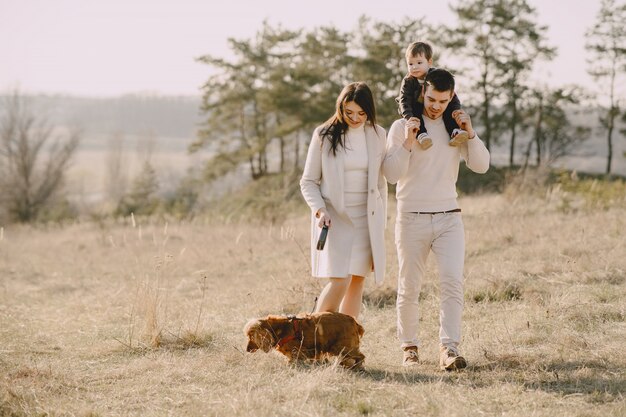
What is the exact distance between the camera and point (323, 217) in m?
4.50

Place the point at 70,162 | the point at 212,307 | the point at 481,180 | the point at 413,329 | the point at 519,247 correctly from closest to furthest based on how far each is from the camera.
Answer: the point at 413,329 → the point at 212,307 → the point at 519,247 → the point at 481,180 → the point at 70,162

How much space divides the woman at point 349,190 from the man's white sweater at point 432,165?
128 millimetres

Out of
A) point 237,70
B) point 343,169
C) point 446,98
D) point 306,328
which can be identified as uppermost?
point 237,70

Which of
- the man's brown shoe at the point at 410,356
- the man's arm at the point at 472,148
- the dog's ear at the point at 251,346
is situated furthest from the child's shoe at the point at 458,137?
the dog's ear at the point at 251,346

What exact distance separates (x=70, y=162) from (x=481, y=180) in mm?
27290

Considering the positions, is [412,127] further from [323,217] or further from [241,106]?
[241,106]

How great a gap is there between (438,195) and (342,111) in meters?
0.89

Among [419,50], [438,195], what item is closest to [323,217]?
[438,195]

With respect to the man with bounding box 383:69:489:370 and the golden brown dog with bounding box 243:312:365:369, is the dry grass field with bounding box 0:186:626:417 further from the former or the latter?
the man with bounding box 383:69:489:370

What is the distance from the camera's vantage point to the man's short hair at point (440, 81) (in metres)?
4.54

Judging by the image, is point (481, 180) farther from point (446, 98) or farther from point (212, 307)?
point (446, 98)

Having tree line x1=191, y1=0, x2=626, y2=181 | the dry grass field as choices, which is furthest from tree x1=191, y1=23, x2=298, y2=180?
the dry grass field

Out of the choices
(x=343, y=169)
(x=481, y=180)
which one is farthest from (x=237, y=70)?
(x=343, y=169)

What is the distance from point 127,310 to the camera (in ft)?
24.9
